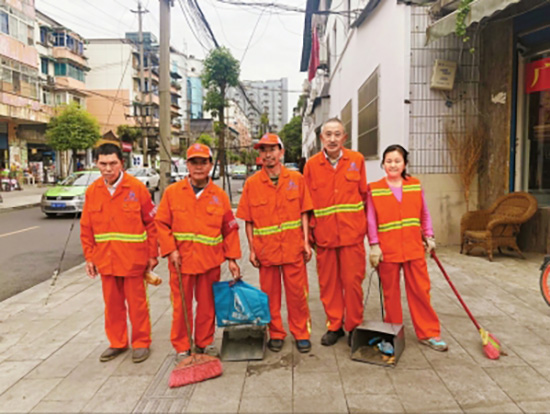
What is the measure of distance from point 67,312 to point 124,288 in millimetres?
1700

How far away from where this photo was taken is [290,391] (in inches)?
115

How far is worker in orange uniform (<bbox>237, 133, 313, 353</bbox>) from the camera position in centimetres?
347

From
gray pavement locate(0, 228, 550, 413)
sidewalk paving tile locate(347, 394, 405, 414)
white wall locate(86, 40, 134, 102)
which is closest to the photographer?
sidewalk paving tile locate(347, 394, 405, 414)

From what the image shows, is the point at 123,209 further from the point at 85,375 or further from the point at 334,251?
the point at 334,251

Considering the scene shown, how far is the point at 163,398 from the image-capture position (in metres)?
2.86

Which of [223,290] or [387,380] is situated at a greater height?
[223,290]

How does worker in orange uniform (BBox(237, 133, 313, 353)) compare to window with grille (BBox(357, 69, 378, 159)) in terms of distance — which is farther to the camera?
window with grille (BBox(357, 69, 378, 159))

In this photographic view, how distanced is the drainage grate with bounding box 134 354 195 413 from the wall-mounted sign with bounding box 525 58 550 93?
6820 mm

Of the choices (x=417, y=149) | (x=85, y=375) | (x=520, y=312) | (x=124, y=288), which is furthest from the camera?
(x=417, y=149)

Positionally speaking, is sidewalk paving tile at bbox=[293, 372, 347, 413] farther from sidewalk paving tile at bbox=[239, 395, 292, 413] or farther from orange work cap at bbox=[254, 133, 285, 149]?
orange work cap at bbox=[254, 133, 285, 149]

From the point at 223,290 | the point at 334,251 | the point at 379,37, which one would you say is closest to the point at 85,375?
the point at 223,290

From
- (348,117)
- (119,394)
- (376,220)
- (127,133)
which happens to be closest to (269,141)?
(376,220)

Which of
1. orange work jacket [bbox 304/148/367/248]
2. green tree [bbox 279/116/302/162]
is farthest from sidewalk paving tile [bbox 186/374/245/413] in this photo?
green tree [bbox 279/116/302/162]

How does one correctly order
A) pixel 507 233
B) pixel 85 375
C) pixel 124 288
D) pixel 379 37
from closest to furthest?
pixel 85 375 < pixel 124 288 < pixel 507 233 < pixel 379 37
